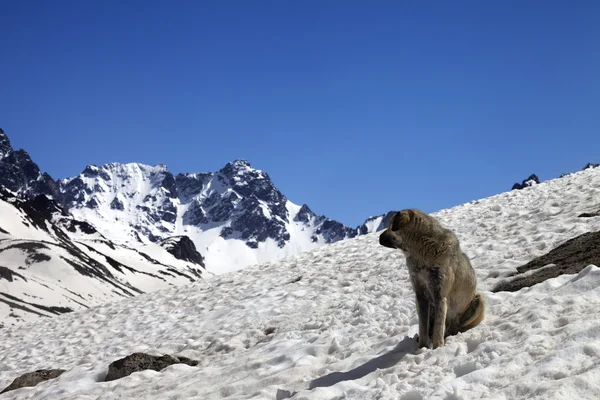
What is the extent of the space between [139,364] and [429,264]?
26.9 feet

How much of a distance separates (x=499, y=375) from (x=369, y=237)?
22868 millimetres

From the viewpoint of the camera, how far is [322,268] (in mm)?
22766

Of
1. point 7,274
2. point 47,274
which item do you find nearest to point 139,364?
point 7,274

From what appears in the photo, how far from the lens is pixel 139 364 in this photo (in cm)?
1376

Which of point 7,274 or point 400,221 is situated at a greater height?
point 7,274

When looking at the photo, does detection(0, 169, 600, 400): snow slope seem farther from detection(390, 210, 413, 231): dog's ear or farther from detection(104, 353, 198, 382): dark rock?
detection(390, 210, 413, 231): dog's ear

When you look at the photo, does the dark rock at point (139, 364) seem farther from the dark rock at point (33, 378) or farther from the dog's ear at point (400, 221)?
the dog's ear at point (400, 221)

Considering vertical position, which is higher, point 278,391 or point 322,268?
point 322,268

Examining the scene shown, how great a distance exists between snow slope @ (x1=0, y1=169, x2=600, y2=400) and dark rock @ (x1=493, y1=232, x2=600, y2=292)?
2.03ft

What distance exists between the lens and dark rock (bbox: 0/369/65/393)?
15.1 m

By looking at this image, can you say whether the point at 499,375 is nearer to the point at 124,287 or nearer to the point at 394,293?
the point at 394,293

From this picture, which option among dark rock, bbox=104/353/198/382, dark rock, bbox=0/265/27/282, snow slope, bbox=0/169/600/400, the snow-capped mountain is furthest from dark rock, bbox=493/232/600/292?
dark rock, bbox=0/265/27/282

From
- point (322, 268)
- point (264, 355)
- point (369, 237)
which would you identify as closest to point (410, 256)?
point (264, 355)

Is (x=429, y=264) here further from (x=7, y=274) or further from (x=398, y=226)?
(x=7, y=274)
